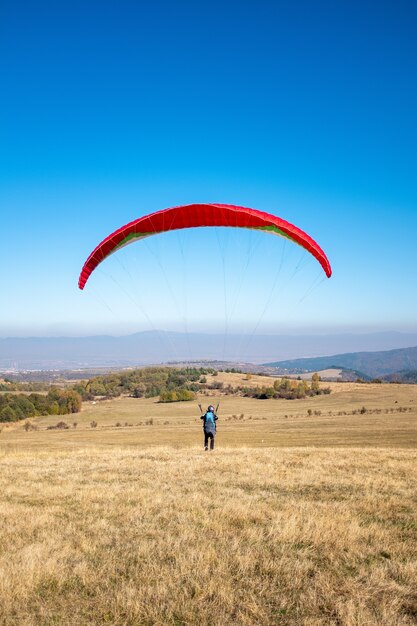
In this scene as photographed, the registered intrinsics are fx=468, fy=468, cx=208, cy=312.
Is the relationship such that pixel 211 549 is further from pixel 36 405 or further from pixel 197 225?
pixel 36 405

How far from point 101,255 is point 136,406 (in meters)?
60.6

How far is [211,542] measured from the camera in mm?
7422

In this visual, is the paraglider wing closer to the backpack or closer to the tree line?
the backpack

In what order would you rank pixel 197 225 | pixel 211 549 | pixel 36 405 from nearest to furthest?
pixel 211 549 → pixel 197 225 → pixel 36 405

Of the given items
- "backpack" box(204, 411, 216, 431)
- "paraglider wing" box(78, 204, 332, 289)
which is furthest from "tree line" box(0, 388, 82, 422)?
"paraglider wing" box(78, 204, 332, 289)

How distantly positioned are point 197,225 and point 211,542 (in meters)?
11.1

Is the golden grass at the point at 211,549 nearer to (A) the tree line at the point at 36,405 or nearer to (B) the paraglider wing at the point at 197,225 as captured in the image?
(B) the paraglider wing at the point at 197,225

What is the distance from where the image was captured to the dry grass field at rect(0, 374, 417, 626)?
17.6 ft

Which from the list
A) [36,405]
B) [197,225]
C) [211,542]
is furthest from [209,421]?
[36,405]

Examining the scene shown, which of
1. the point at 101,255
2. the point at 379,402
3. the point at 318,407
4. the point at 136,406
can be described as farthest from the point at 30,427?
the point at 379,402

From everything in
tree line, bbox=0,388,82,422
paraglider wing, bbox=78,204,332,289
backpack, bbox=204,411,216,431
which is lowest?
tree line, bbox=0,388,82,422

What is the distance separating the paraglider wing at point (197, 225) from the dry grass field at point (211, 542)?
706cm

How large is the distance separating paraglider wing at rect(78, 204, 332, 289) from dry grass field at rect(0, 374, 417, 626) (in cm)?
706

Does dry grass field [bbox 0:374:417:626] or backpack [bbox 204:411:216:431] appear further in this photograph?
backpack [bbox 204:411:216:431]
